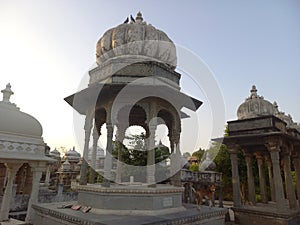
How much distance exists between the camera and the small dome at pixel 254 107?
16.2 meters

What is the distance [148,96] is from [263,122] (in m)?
8.18

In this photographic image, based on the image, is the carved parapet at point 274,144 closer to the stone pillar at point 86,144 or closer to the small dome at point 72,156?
the stone pillar at point 86,144

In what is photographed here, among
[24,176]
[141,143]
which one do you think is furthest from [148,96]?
[24,176]

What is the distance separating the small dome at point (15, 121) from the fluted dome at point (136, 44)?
403cm

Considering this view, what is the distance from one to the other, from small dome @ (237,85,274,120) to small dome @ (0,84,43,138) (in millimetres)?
13547

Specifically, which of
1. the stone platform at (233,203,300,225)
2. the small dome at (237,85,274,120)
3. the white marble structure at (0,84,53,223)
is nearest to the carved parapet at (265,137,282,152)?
the small dome at (237,85,274,120)

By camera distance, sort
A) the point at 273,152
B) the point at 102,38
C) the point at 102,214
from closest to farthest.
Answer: the point at 102,214, the point at 102,38, the point at 273,152

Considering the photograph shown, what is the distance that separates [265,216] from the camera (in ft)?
41.6

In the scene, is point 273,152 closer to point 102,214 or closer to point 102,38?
point 102,214

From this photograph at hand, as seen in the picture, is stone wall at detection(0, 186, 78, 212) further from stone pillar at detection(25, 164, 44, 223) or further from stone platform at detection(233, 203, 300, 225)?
stone platform at detection(233, 203, 300, 225)

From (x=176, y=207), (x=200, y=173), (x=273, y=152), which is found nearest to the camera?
(x=176, y=207)

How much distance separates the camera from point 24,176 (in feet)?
71.7

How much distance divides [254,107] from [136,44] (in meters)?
10.6

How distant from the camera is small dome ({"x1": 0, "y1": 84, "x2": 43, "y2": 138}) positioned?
8188mm
